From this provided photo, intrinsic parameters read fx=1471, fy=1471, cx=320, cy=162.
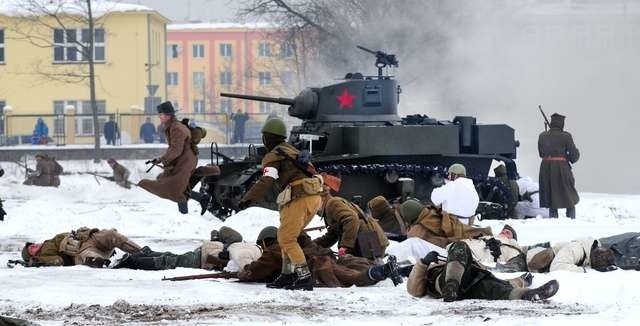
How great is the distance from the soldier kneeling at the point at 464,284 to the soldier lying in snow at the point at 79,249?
3862 mm

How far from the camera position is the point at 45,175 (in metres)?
30.8

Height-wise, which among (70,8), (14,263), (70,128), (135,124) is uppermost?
(70,8)

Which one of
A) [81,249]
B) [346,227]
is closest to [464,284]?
[346,227]

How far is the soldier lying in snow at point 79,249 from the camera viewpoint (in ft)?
46.4

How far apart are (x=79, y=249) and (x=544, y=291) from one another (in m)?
5.24

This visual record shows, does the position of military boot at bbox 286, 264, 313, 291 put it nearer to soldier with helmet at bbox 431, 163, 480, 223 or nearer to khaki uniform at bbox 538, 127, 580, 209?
soldier with helmet at bbox 431, 163, 480, 223

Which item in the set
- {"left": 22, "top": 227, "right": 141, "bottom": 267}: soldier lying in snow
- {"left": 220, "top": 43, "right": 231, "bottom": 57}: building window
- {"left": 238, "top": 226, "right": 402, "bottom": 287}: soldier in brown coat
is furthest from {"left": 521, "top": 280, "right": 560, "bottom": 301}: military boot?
{"left": 220, "top": 43, "right": 231, "bottom": 57}: building window

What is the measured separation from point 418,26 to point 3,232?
21.1 m

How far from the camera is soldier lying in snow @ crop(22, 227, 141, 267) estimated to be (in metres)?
14.1

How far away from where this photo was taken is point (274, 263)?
41.3 ft

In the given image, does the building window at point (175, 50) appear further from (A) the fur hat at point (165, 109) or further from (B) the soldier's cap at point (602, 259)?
(B) the soldier's cap at point (602, 259)

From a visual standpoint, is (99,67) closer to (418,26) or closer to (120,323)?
(418,26)

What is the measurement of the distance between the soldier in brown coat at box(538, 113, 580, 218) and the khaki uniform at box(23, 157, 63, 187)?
12497mm

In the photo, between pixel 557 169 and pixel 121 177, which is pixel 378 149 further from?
pixel 121 177
